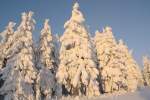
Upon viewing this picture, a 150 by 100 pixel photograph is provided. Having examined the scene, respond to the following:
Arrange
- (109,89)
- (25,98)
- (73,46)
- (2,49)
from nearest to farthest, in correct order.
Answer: (25,98)
(73,46)
(2,49)
(109,89)

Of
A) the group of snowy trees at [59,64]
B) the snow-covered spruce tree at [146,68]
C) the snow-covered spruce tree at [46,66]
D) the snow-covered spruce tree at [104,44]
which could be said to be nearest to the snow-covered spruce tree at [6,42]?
the group of snowy trees at [59,64]

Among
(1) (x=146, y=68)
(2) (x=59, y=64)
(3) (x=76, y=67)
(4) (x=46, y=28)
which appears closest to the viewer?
(3) (x=76, y=67)

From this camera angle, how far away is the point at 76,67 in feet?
145

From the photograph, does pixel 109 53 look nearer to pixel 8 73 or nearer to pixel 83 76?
pixel 83 76

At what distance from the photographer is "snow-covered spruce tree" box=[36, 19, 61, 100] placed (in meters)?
52.2

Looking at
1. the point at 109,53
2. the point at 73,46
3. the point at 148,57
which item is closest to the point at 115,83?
the point at 109,53

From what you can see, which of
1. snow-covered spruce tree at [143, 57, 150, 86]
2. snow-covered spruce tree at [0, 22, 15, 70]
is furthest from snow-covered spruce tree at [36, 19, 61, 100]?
snow-covered spruce tree at [143, 57, 150, 86]

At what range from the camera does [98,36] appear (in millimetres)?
59438

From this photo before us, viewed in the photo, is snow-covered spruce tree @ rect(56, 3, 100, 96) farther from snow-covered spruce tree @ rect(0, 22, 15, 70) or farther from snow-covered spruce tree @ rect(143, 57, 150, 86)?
snow-covered spruce tree @ rect(143, 57, 150, 86)

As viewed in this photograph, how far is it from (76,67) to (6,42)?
15.4m


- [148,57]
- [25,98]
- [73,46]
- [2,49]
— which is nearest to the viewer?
[25,98]

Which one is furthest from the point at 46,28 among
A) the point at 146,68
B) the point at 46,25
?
the point at 146,68

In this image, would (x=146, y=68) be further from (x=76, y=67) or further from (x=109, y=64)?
(x=76, y=67)

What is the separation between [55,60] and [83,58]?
13.7 metres
